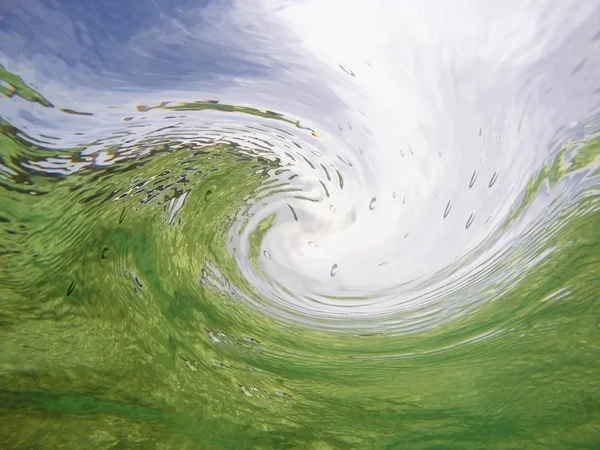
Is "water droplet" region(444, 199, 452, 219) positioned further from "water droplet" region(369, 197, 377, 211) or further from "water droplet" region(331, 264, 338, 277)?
"water droplet" region(331, 264, 338, 277)

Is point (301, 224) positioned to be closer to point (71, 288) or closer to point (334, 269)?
point (334, 269)

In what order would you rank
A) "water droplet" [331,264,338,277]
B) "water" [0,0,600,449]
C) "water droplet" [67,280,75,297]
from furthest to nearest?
"water droplet" [331,264,338,277] < "water droplet" [67,280,75,297] < "water" [0,0,600,449]

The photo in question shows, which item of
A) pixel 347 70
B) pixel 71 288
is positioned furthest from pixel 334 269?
pixel 71 288

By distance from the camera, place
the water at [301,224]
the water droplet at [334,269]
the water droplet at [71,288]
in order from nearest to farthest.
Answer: the water at [301,224] < the water droplet at [71,288] < the water droplet at [334,269]

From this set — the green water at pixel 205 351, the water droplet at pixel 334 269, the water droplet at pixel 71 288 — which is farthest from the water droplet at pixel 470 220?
the water droplet at pixel 71 288

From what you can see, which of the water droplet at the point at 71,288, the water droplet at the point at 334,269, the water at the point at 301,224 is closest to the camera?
the water at the point at 301,224

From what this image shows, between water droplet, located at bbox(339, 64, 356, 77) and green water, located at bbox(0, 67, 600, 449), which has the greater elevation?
water droplet, located at bbox(339, 64, 356, 77)

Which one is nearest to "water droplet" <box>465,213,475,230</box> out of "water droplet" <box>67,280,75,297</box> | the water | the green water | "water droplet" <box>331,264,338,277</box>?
the water

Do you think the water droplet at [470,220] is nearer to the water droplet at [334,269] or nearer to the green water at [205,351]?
the green water at [205,351]

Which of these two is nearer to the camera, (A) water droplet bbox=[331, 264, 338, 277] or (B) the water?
(B) the water
